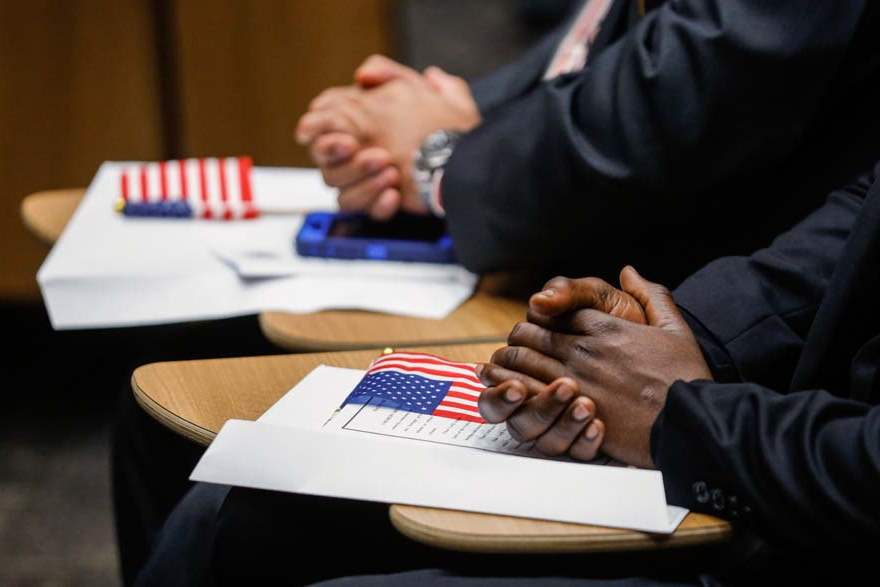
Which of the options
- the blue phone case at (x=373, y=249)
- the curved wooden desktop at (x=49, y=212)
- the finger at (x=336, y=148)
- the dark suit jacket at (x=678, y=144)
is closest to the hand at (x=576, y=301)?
the dark suit jacket at (x=678, y=144)

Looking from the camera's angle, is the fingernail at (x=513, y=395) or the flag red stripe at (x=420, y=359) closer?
the fingernail at (x=513, y=395)

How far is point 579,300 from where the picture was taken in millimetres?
1032

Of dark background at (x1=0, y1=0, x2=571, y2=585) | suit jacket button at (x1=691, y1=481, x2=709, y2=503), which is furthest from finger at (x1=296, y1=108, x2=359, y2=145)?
dark background at (x1=0, y1=0, x2=571, y2=585)

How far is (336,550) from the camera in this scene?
1148 mm

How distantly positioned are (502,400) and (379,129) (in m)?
0.75

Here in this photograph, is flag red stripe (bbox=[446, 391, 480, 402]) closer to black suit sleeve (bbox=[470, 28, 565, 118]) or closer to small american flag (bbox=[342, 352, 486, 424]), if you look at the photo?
small american flag (bbox=[342, 352, 486, 424])

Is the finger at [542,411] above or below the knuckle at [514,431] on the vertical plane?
above

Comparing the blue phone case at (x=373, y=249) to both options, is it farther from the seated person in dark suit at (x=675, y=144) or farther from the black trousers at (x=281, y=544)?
the black trousers at (x=281, y=544)

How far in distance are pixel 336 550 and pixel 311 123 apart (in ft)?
2.23

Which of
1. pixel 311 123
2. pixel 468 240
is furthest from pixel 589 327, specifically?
pixel 311 123

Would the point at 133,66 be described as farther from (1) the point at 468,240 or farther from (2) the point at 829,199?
(2) the point at 829,199

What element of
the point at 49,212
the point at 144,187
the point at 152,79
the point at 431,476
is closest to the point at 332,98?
the point at 144,187

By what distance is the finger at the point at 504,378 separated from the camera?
988 mm

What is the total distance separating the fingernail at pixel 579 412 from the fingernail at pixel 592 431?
0.01 metres
